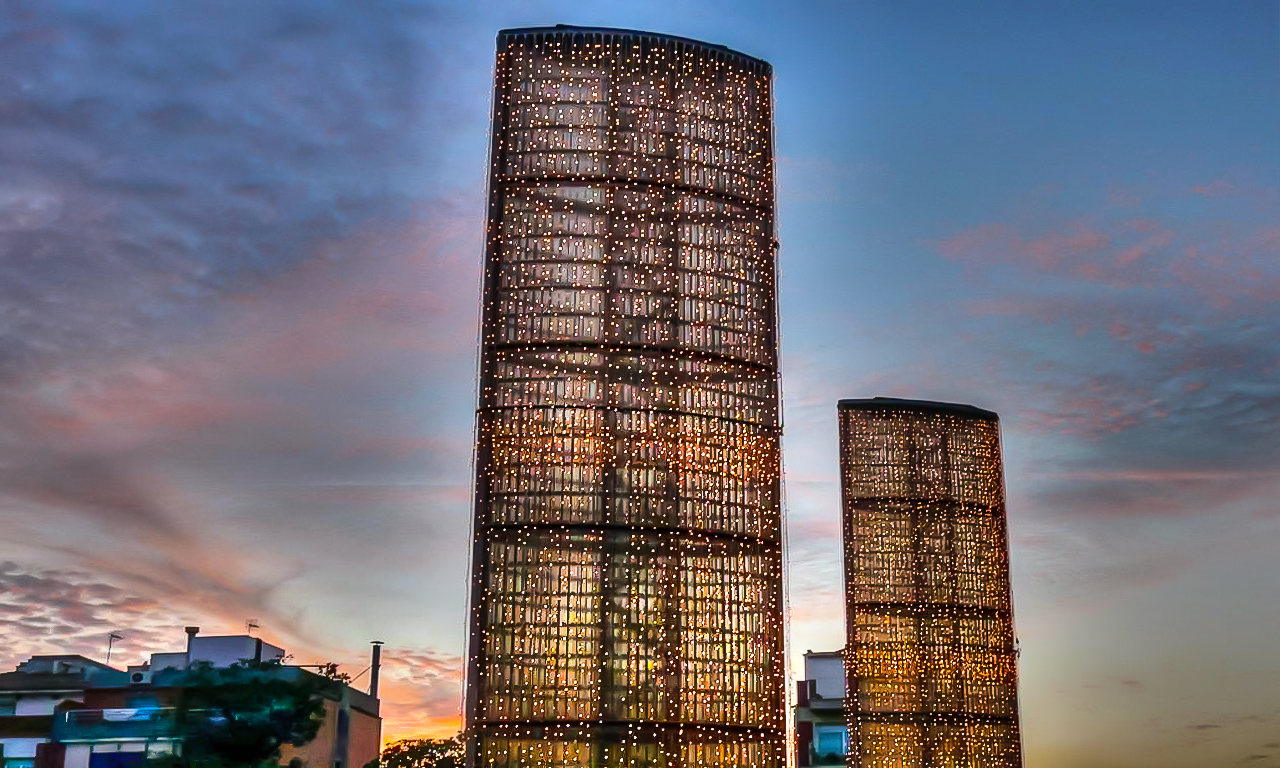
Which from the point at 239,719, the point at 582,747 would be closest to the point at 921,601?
the point at 582,747

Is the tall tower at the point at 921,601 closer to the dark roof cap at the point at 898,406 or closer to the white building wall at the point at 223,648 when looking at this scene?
the dark roof cap at the point at 898,406

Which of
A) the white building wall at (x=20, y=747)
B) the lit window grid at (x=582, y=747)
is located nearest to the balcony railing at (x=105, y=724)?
the white building wall at (x=20, y=747)

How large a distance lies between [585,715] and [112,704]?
717 inches

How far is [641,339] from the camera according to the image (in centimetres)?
2847

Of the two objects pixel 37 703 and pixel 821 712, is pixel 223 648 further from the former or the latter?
pixel 821 712

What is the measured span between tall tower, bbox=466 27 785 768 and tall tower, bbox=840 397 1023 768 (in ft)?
52.2

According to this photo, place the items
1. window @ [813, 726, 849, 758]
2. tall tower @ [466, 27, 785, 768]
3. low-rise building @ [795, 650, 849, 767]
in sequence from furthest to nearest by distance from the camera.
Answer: window @ [813, 726, 849, 758] → low-rise building @ [795, 650, 849, 767] → tall tower @ [466, 27, 785, 768]

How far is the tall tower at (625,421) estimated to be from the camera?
27031mm

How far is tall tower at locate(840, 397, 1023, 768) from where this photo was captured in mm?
44031

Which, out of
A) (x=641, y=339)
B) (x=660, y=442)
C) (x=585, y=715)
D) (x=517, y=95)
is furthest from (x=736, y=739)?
(x=517, y=95)

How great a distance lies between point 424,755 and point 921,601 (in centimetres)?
1688

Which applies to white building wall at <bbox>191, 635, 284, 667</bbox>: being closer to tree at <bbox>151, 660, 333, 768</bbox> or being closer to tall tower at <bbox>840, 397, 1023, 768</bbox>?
tree at <bbox>151, 660, 333, 768</bbox>

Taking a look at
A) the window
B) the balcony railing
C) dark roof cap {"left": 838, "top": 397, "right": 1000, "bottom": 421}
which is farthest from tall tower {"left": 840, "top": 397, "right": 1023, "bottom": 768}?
the window

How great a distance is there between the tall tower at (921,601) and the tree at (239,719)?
18.0 metres
